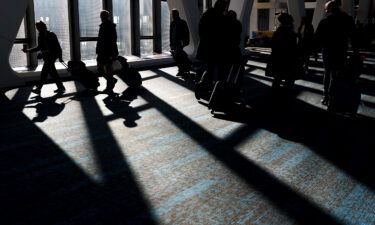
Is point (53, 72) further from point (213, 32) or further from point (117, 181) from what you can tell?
point (117, 181)

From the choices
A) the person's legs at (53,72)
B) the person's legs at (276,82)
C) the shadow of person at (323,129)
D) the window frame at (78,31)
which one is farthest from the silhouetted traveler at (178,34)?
the window frame at (78,31)

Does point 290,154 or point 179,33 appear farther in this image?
Answer: point 179,33

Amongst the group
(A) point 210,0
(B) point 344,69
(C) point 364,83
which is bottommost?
(C) point 364,83

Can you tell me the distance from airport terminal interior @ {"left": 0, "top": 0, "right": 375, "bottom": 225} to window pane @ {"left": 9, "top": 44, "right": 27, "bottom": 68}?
2088 mm

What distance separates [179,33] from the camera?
10.9m

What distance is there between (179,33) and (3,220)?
8.43 m

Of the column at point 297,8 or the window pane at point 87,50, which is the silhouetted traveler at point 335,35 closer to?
the window pane at point 87,50

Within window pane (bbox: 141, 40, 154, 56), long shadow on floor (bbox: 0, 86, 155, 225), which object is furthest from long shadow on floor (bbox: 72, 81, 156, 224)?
window pane (bbox: 141, 40, 154, 56)

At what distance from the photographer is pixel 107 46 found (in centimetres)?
873

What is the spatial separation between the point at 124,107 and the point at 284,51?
306 cm

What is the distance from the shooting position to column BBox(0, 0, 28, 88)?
29.9 ft

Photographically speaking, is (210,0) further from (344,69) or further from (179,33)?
(344,69)

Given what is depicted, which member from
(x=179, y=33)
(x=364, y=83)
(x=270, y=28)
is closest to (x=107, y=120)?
(x=179, y=33)

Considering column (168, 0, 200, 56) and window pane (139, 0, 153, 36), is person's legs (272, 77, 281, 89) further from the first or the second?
window pane (139, 0, 153, 36)
